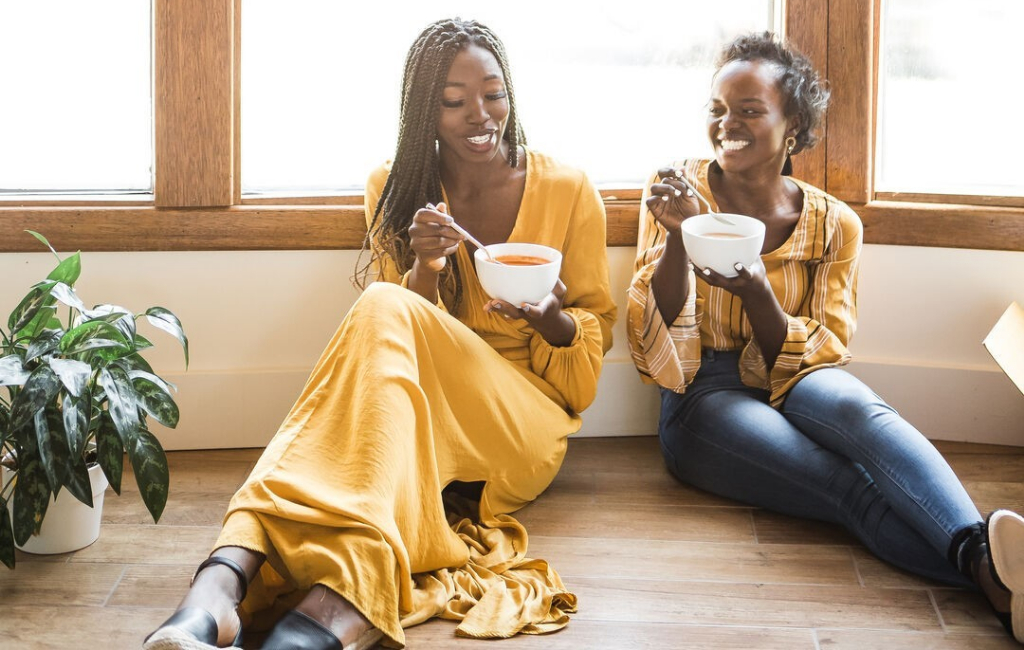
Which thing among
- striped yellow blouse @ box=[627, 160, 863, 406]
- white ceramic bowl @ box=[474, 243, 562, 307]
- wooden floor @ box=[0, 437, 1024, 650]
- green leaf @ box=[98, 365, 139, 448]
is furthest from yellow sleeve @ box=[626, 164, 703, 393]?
green leaf @ box=[98, 365, 139, 448]

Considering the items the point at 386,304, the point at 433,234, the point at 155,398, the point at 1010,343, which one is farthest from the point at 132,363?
the point at 1010,343

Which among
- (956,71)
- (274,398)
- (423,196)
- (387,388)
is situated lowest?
(274,398)

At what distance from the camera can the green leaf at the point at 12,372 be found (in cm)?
185

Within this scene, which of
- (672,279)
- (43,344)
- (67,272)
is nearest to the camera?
(43,344)

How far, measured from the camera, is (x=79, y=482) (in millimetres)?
1889

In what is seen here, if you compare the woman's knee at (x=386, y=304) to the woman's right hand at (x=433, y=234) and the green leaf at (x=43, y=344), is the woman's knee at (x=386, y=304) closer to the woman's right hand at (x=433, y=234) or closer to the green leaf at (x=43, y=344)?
the woman's right hand at (x=433, y=234)

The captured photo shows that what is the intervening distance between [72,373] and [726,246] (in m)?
1.10

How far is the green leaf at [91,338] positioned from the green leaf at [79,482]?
19 cm

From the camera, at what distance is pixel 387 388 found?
1.83 meters

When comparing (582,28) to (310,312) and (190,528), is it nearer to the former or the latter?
(310,312)

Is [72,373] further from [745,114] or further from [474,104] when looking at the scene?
[745,114]

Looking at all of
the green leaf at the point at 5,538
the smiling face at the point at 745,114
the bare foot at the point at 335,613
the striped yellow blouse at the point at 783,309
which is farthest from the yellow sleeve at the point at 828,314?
the green leaf at the point at 5,538

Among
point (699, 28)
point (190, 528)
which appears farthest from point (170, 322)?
point (699, 28)

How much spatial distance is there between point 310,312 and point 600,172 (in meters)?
0.74
